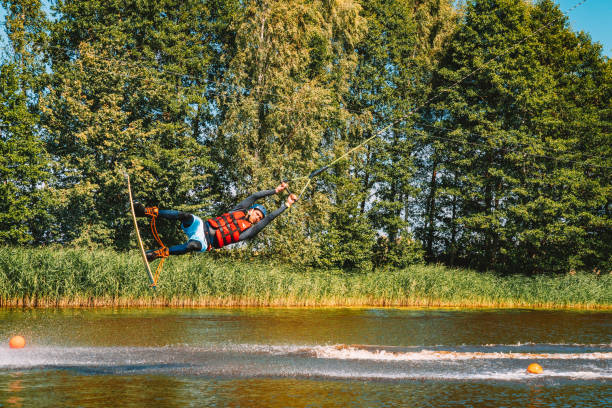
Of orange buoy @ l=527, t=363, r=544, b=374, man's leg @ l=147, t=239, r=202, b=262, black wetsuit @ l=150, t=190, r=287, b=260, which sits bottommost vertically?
orange buoy @ l=527, t=363, r=544, b=374

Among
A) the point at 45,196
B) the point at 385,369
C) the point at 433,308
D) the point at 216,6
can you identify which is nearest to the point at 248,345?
the point at 385,369

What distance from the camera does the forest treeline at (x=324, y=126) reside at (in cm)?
2966

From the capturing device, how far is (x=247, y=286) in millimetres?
24781

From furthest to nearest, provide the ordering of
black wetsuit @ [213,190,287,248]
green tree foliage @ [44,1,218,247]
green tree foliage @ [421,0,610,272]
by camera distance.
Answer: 1. green tree foliage @ [421,0,610,272]
2. green tree foliage @ [44,1,218,247]
3. black wetsuit @ [213,190,287,248]

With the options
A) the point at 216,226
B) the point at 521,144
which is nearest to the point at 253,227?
the point at 216,226

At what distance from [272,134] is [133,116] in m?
7.41

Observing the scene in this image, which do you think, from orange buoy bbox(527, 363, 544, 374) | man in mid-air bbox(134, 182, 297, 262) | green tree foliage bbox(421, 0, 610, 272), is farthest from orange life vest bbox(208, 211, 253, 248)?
green tree foliage bbox(421, 0, 610, 272)

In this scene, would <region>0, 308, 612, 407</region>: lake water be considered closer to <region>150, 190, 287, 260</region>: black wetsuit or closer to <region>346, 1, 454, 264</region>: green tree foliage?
<region>150, 190, 287, 260</region>: black wetsuit

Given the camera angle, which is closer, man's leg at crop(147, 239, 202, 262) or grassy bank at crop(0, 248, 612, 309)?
man's leg at crop(147, 239, 202, 262)

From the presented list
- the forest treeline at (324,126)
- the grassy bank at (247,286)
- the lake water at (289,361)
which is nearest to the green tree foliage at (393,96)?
the forest treeline at (324,126)

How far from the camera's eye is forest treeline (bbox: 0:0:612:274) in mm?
29656

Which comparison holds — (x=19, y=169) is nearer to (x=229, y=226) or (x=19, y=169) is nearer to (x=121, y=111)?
(x=121, y=111)

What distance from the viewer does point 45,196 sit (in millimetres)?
28281

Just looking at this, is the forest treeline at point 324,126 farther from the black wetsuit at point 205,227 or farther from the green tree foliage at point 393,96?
the black wetsuit at point 205,227
